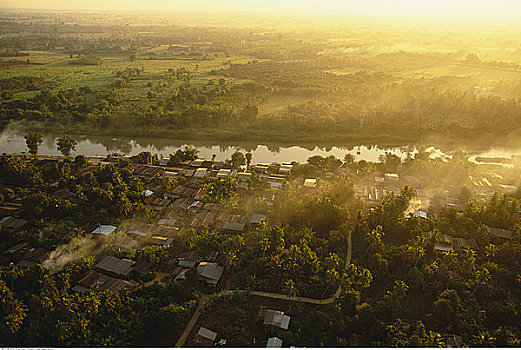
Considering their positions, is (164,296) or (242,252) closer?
(164,296)

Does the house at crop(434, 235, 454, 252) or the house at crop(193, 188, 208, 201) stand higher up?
the house at crop(193, 188, 208, 201)

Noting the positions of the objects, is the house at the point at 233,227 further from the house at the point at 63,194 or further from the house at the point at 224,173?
the house at the point at 63,194

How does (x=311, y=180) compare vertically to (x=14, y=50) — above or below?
below

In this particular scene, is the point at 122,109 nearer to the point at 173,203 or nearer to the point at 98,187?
the point at 98,187

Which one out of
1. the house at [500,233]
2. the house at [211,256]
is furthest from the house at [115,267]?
the house at [500,233]

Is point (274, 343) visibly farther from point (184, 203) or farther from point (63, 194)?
point (63, 194)

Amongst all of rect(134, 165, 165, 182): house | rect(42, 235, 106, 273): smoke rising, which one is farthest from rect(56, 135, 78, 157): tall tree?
rect(42, 235, 106, 273): smoke rising

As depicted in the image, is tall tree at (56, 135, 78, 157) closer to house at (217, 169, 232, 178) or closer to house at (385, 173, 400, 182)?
house at (217, 169, 232, 178)

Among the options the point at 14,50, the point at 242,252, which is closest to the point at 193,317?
the point at 242,252
